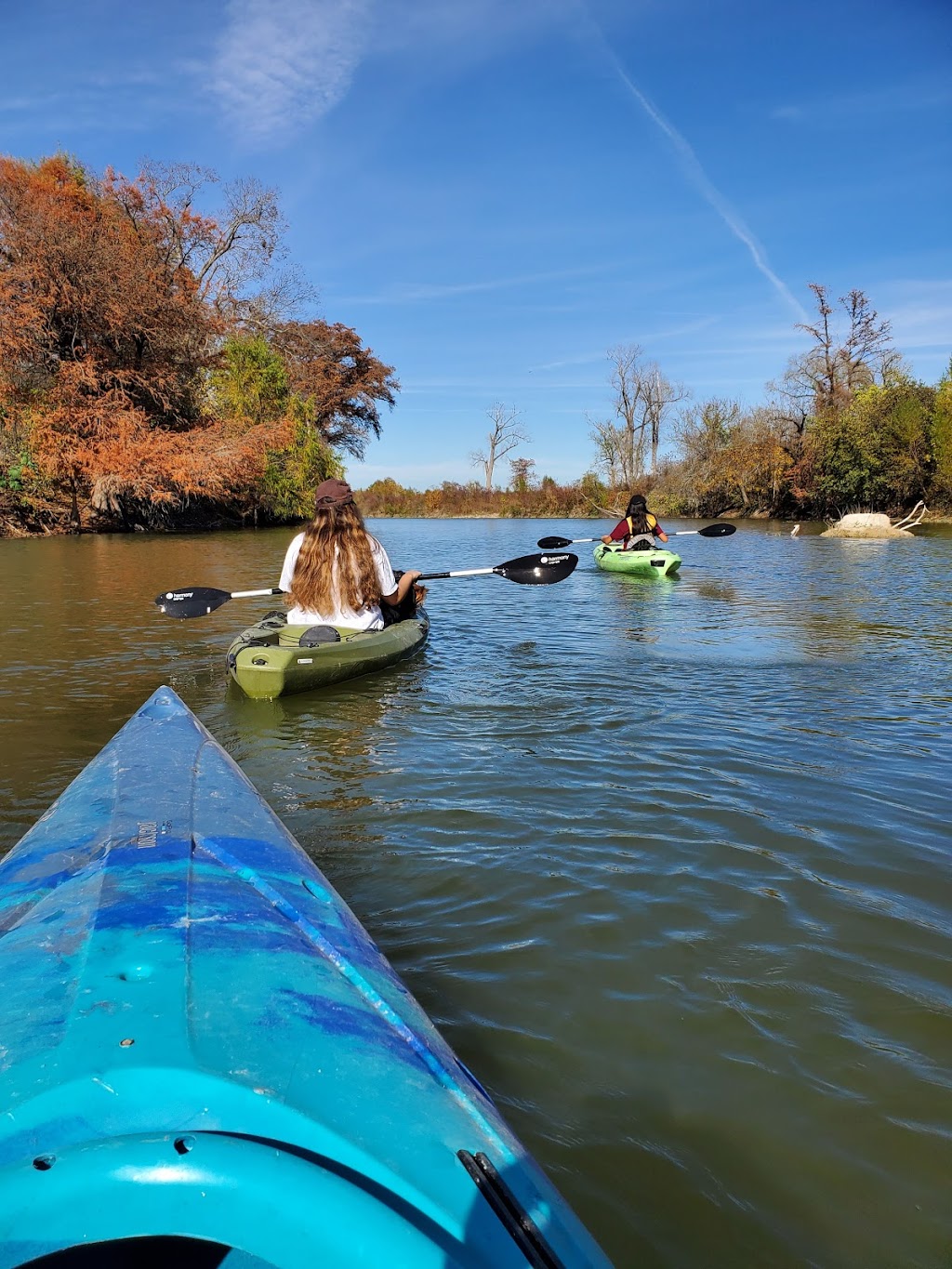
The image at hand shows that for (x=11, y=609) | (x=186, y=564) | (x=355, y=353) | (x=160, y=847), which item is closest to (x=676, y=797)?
(x=160, y=847)

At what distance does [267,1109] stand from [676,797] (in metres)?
2.99

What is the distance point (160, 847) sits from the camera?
199 centimetres

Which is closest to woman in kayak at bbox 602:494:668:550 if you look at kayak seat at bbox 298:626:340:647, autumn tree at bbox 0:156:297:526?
kayak seat at bbox 298:626:340:647

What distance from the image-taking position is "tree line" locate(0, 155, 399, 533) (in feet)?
75.0

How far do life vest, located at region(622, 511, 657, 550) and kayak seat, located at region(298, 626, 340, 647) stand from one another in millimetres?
8736

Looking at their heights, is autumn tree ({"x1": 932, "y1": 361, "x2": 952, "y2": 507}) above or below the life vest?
above

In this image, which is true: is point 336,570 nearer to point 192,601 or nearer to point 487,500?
point 192,601

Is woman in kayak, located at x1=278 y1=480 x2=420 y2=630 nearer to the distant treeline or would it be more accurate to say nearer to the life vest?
the life vest

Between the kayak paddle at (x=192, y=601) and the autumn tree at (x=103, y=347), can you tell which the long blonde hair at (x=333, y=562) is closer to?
the kayak paddle at (x=192, y=601)

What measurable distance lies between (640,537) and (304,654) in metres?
9.36

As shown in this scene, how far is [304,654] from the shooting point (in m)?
5.80

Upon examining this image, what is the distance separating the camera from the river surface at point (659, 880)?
1.77 metres

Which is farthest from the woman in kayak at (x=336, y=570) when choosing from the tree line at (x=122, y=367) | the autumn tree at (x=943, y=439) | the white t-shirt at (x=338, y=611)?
the autumn tree at (x=943, y=439)

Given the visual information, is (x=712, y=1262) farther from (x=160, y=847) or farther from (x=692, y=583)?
(x=692, y=583)
